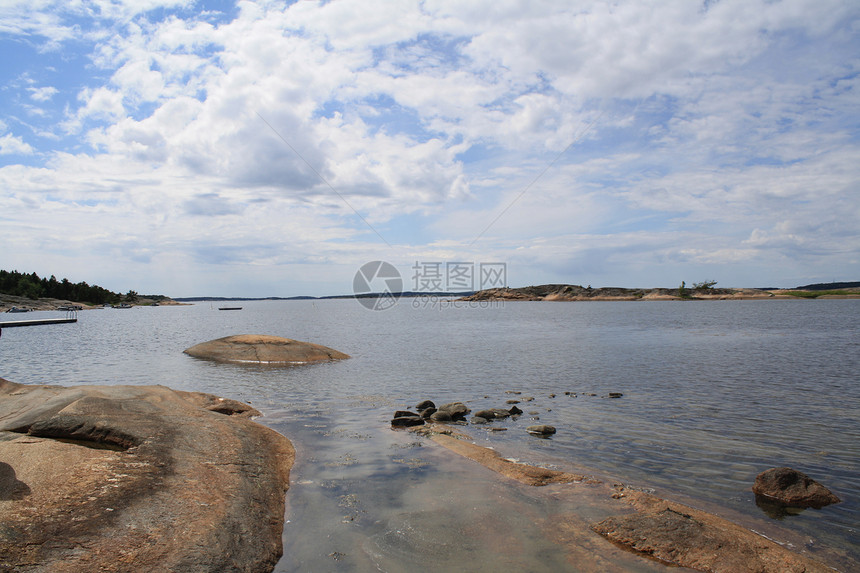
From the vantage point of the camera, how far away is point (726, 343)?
3997 centimetres

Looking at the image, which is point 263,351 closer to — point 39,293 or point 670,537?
point 670,537

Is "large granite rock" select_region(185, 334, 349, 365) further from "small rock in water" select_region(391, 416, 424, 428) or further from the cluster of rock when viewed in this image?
"small rock in water" select_region(391, 416, 424, 428)

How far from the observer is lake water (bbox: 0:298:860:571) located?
312 inches

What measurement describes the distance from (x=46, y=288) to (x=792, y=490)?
19701cm

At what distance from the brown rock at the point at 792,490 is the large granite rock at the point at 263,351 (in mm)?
25034

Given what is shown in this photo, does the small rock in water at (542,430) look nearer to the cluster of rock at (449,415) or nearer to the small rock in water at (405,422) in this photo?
the cluster of rock at (449,415)

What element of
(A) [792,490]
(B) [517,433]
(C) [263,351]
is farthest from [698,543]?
(C) [263,351]

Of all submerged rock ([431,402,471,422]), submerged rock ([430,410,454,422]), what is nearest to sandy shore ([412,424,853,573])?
submerged rock ([430,410,454,422])

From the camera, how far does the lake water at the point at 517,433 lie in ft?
26.0

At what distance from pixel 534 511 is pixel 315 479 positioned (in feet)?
16.0

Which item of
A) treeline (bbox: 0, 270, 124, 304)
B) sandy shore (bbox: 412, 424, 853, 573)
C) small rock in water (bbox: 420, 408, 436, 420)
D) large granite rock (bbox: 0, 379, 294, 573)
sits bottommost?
small rock in water (bbox: 420, 408, 436, 420)

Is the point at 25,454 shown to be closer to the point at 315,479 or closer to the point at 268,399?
the point at 315,479

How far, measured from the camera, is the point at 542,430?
589 inches

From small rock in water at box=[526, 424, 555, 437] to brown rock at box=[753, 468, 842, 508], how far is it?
19.1 feet
